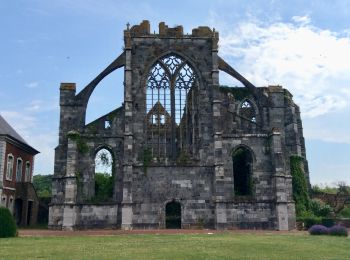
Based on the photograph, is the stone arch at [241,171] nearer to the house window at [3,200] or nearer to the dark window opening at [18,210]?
the house window at [3,200]

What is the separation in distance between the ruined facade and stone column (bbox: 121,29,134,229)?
0.06 m

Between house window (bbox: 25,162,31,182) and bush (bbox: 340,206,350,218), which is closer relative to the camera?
house window (bbox: 25,162,31,182)

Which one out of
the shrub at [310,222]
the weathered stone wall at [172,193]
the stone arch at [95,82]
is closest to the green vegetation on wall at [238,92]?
the stone arch at [95,82]

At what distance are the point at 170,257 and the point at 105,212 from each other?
16095mm

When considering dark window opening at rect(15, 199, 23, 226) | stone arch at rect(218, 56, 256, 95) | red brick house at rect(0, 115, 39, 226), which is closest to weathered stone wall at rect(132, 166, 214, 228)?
stone arch at rect(218, 56, 256, 95)

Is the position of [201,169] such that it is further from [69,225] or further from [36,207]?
[36,207]

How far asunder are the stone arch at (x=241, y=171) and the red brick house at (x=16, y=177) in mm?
16422

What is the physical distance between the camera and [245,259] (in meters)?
11.0

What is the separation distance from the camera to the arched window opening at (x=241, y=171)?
96.0 ft

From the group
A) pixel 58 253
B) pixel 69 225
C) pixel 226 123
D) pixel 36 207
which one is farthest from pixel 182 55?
pixel 58 253

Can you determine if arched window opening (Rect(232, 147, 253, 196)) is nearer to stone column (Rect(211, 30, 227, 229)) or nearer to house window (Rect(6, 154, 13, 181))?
stone column (Rect(211, 30, 227, 229))

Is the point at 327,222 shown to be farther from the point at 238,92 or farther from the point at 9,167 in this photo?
the point at 9,167

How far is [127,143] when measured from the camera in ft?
88.8

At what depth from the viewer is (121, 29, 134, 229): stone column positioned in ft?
85.6
